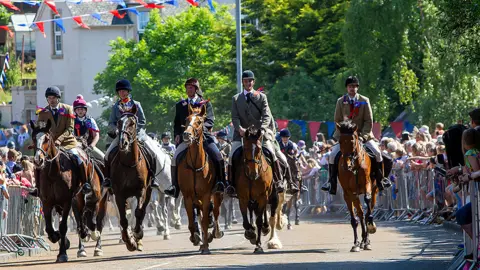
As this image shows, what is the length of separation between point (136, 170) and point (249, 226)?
2056 mm

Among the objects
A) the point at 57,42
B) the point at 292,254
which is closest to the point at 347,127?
the point at 292,254

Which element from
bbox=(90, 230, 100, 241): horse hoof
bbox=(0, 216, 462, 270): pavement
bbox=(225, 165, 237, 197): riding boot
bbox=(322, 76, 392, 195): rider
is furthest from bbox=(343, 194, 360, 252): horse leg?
bbox=(90, 230, 100, 241): horse hoof

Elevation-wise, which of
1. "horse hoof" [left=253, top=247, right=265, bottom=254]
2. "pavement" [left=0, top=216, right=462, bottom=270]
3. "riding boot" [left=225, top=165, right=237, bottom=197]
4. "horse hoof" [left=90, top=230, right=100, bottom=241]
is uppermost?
"riding boot" [left=225, top=165, right=237, bottom=197]

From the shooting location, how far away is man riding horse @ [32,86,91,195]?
828 inches

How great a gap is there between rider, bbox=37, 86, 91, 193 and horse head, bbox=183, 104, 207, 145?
212 centimetres

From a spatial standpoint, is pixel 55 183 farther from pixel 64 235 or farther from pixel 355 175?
pixel 355 175

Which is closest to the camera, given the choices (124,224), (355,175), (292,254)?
(292,254)

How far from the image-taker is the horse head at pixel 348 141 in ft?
69.1

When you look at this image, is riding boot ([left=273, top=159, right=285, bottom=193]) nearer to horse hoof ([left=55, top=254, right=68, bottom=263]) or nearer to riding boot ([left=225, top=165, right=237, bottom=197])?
riding boot ([left=225, top=165, right=237, bottom=197])

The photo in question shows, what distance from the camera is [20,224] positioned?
77.2ft

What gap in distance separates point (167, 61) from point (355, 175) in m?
55.1

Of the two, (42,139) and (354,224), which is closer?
(42,139)

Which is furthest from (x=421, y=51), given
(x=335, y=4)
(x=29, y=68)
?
(x=29, y=68)

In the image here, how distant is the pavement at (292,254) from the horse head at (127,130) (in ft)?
5.92
